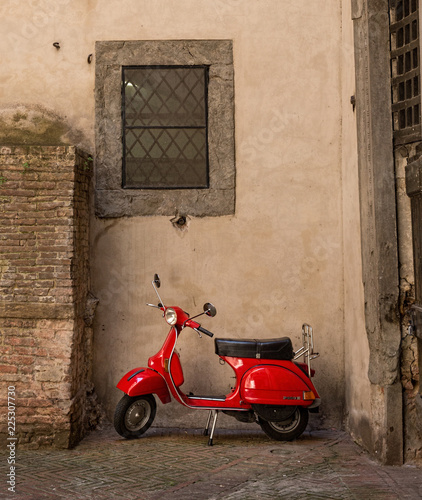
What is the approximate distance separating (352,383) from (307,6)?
381cm

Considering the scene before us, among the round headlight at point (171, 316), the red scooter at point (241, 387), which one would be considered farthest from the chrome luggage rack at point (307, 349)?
the round headlight at point (171, 316)

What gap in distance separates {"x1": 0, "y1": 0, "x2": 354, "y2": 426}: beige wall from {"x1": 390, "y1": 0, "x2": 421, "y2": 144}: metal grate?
45.9 inches

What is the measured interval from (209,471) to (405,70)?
3552 millimetres

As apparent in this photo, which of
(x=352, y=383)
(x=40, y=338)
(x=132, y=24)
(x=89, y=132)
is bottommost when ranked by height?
(x=352, y=383)

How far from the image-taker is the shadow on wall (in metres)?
6.78

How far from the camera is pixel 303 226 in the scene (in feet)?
22.2

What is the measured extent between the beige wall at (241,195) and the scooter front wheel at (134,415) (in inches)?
20.4

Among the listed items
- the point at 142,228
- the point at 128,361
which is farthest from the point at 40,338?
the point at 142,228

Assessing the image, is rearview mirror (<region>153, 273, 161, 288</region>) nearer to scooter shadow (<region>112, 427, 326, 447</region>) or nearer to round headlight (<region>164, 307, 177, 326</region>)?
round headlight (<region>164, 307, 177, 326</region>)

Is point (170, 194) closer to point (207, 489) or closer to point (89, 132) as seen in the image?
point (89, 132)

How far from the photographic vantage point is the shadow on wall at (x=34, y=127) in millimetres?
6777

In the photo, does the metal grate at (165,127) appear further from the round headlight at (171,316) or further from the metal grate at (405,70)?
the metal grate at (405,70)

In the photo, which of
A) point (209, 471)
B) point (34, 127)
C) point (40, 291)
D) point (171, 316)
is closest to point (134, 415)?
point (171, 316)

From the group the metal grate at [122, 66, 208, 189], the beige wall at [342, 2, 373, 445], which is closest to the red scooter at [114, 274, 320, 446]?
the beige wall at [342, 2, 373, 445]
